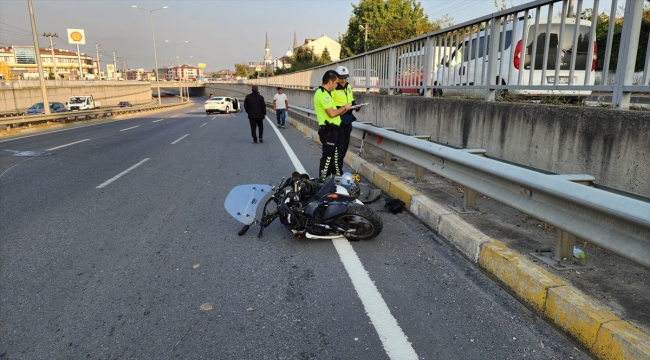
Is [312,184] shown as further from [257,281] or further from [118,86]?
[118,86]

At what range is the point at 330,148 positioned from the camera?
647cm

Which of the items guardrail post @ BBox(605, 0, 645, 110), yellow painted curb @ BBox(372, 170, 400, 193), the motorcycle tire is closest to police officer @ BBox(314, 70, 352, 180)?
yellow painted curb @ BBox(372, 170, 400, 193)

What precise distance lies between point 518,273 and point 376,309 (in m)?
1.12

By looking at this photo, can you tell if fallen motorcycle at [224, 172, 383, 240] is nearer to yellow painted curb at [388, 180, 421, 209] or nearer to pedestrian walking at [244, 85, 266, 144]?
yellow painted curb at [388, 180, 421, 209]

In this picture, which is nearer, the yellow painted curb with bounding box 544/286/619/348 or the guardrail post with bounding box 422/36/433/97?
the yellow painted curb with bounding box 544/286/619/348

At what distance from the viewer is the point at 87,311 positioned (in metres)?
3.15

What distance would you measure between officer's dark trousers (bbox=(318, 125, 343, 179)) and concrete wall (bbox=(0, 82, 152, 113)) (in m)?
48.2

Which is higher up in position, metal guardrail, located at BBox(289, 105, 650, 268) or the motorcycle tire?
metal guardrail, located at BBox(289, 105, 650, 268)

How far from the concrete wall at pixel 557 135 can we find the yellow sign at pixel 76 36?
92166 mm

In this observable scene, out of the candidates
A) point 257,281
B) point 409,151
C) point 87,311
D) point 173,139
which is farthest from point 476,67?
point 173,139

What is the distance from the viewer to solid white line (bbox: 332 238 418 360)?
267 centimetres

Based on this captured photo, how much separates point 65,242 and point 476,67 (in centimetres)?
549

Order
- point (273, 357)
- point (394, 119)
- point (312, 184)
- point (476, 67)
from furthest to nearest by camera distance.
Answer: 1. point (394, 119)
2. point (476, 67)
3. point (312, 184)
4. point (273, 357)

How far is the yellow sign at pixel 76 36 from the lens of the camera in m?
80.8
